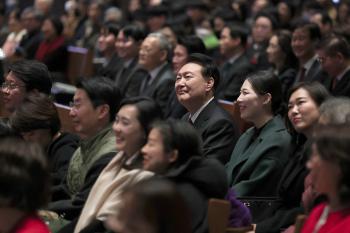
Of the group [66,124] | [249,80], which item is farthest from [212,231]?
[66,124]

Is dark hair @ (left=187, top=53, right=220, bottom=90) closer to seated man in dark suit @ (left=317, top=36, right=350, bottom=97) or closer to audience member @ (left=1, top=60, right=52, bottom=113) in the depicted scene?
audience member @ (left=1, top=60, right=52, bottom=113)

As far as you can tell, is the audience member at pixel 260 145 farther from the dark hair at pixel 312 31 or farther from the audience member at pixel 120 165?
the dark hair at pixel 312 31

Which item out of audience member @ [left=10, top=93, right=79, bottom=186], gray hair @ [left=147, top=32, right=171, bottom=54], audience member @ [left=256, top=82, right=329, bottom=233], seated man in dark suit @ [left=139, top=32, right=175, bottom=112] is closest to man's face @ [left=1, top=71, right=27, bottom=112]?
audience member @ [left=10, top=93, right=79, bottom=186]

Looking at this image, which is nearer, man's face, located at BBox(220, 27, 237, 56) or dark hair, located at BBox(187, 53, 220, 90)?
dark hair, located at BBox(187, 53, 220, 90)

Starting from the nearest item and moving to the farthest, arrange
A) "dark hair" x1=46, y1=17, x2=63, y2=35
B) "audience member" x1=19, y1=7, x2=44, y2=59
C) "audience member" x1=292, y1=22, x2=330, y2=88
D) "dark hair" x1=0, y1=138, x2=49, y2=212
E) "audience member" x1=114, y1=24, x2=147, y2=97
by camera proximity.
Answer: "dark hair" x1=0, y1=138, x2=49, y2=212, "audience member" x1=292, y1=22, x2=330, y2=88, "audience member" x1=114, y1=24, x2=147, y2=97, "dark hair" x1=46, y1=17, x2=63, y2=35, "audience member" x1=19, y1=7, x2=44, y2=59

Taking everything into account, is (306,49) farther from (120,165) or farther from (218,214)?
(218,214)

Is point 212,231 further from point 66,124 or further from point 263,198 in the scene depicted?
point 66,124

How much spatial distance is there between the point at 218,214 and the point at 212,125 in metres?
1.77

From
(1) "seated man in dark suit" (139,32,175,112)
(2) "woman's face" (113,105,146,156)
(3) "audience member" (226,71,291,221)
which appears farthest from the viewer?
(1) "seated man in dark suit" (139,32,175,112)

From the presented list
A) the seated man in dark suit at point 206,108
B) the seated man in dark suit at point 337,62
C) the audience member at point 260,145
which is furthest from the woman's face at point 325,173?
the seated man in dark suit at point 337,62

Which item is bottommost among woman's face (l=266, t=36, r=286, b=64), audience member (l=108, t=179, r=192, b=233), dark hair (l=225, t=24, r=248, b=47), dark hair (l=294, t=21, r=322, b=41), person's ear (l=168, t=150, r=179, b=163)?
dark hair (l=225, t=24, r=248, b=47)

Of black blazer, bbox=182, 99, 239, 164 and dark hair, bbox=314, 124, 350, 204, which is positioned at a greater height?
dark hair, bbox=314, 124, 350, 204

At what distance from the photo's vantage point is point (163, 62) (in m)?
7.97

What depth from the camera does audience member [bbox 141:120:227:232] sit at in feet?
11.7
